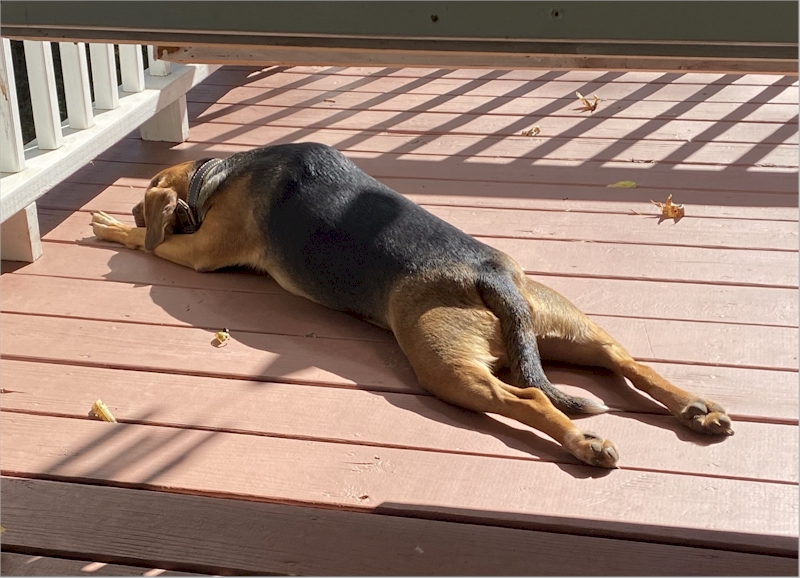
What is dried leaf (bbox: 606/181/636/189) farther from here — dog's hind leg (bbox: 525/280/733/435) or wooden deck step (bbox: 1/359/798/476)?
wooden deck step (bbox: 1/359/798/476)

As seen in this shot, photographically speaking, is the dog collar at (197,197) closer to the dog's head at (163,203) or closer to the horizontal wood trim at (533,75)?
the dog's head at (163,203)

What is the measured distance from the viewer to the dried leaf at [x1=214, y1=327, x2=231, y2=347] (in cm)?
325

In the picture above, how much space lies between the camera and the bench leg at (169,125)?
511 centimetres

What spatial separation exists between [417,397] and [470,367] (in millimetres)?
209

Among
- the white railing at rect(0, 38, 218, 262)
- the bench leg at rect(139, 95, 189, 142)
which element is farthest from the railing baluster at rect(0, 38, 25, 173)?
the bench leg at rect(139, 95, 189, 142)

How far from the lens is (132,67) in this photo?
4.73m

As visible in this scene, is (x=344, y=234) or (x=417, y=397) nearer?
(x=417, y=397)

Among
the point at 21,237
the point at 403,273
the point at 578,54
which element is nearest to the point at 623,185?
the point at 403,273

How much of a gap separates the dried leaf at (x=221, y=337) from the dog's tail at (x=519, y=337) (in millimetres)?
911

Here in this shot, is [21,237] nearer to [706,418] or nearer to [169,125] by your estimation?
[169,125]

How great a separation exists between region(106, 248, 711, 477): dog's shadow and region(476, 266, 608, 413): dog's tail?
118 millimetres

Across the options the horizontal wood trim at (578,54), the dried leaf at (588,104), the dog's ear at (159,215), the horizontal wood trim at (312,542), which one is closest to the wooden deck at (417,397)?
the horizontal wood trim at (312,542)

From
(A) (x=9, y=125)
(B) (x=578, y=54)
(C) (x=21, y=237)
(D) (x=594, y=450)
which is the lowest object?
(D) (x=594, y=450)

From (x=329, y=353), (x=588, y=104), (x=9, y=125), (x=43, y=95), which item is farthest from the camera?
(x=588, y=104)
